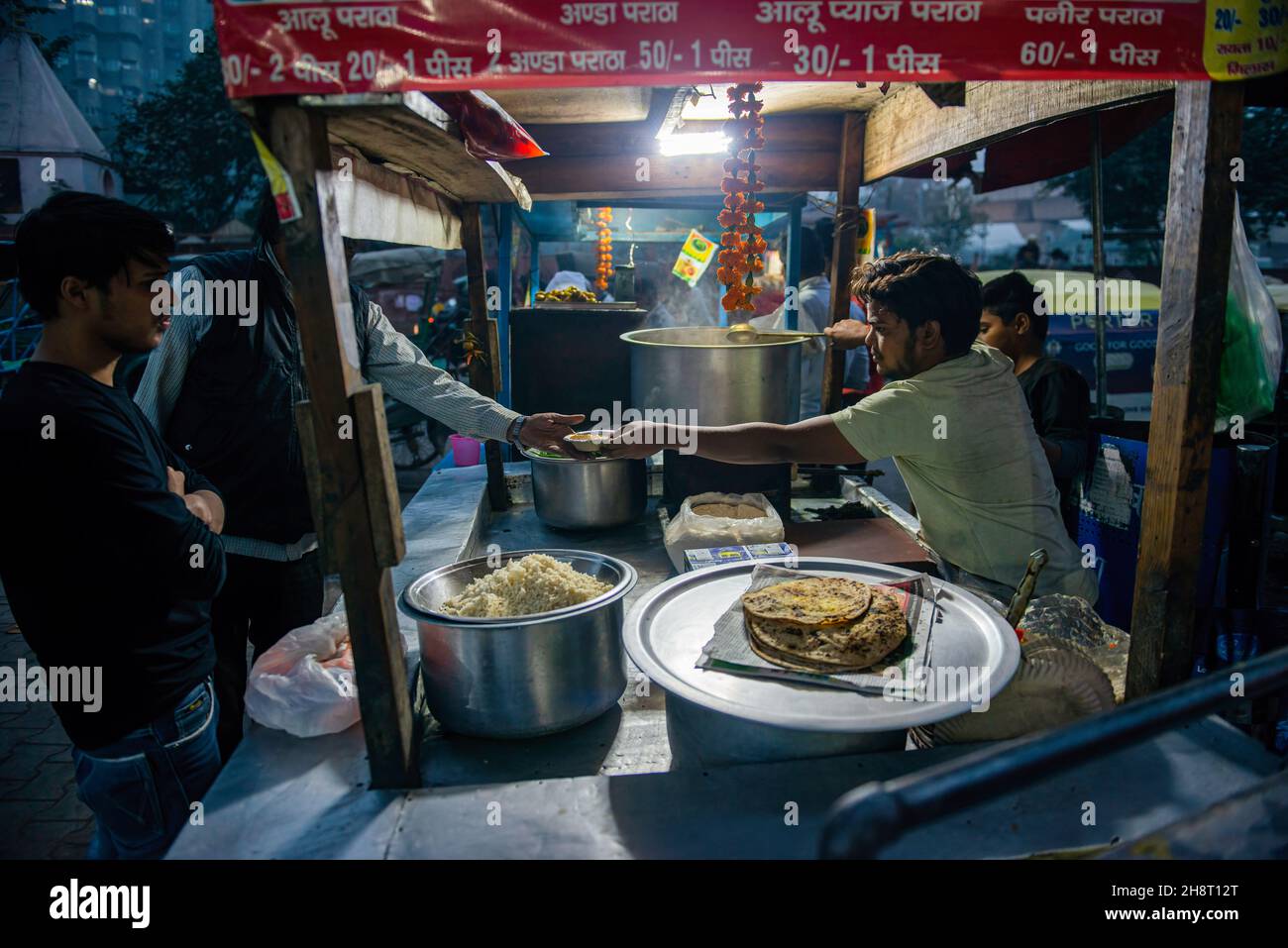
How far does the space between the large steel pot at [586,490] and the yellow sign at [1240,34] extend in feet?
8.59

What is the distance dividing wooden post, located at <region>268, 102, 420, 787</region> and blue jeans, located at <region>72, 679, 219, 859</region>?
1.76ft

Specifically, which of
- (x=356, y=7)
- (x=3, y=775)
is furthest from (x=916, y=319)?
(x=3, y=775)

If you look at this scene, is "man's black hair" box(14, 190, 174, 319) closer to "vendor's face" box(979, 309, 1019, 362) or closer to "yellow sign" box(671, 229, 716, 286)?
"vendor's face" box(979, 309, 1019, 362)

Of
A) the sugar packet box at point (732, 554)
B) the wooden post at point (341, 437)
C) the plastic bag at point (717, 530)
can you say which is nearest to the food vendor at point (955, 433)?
the sugar packet box at point (732, 554)

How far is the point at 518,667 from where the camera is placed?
2.02 m

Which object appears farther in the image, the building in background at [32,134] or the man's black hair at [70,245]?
the building in background at [32,134]

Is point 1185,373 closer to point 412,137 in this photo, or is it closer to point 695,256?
point 412,137

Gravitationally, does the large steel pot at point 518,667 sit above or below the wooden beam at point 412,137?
below

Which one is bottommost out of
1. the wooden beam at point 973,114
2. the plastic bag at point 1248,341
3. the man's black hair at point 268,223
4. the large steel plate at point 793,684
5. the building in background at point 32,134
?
the large steel plate at point 793,684

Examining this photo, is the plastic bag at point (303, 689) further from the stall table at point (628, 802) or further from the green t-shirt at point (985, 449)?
the green t-shirt at point (985, 449)

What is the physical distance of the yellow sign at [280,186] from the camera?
4.94ft

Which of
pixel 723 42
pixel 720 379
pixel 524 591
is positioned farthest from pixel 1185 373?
pixel 720 379

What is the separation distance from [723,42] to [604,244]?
25.3 ft

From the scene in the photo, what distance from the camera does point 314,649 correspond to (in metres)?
2.21
